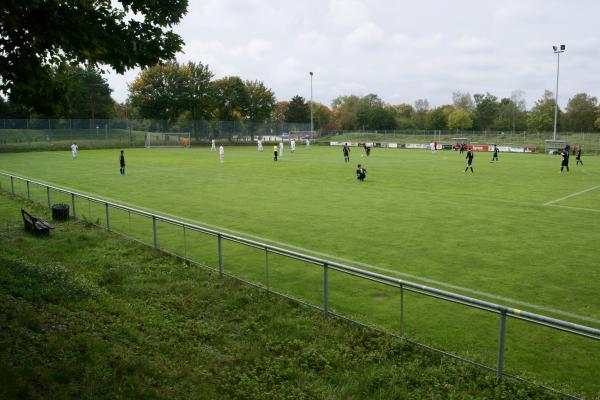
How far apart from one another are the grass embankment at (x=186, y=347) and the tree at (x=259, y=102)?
278 ft

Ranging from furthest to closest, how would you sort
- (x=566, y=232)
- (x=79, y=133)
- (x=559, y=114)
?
(x=559, y=114) → (x=79, y=133) → (x=566, y=232)

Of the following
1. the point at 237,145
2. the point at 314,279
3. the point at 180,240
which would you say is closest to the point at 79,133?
the point at 237,145

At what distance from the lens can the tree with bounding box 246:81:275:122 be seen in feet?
307

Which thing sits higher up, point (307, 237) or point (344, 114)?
point (344, 114)

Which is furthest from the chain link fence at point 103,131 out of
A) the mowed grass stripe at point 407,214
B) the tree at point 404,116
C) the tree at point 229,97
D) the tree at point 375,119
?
the tree at point 404,116

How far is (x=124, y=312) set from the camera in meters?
8.95

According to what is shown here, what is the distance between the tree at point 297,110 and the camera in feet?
351

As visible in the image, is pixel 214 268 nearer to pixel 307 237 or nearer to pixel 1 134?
pixel 307 237

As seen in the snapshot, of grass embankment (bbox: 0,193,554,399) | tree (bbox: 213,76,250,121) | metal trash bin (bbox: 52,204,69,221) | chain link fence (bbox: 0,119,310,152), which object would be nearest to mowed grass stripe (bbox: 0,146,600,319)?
metal trash bin (bbox: 52,204,69,221)

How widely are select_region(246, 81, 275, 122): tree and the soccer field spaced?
6119 centimetres

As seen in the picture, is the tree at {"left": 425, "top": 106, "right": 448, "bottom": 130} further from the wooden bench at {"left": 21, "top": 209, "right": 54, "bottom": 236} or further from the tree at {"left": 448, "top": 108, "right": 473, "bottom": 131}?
the wooden bench at {"left": 21, "top": 209, "right": 54, "bottom": 236}

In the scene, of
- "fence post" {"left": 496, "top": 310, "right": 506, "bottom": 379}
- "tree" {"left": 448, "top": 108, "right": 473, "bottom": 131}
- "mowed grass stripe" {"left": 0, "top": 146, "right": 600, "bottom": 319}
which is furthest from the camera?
"tree" {"left": 448, "top": 108, "right": 473, "bottom": 131}

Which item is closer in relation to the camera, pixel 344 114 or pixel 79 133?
pixel 79 133

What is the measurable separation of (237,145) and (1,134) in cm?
3466
